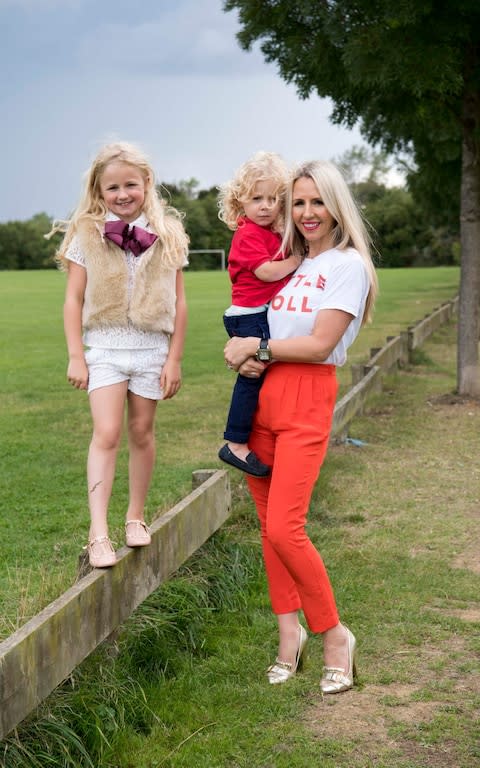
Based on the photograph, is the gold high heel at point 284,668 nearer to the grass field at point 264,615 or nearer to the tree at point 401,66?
the grass field at point 264,615

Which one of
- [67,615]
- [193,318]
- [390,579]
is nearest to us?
[67,615]

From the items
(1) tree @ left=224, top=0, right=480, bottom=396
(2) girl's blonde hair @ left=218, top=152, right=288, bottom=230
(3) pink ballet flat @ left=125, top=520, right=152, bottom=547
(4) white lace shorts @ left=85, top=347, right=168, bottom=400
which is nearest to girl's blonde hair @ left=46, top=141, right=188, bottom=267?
(2) girl's blonde hair @ left=218, top=152, right=288, bottom=230

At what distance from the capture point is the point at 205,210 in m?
87.0

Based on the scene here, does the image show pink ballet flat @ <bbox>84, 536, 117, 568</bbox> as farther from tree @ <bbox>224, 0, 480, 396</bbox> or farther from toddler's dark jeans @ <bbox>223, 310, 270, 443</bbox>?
tree @ <bbox>224, 0, 480, 396</bbox>

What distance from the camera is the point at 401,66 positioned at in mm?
9227

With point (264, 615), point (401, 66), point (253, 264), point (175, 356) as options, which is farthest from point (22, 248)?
point (253, 264)

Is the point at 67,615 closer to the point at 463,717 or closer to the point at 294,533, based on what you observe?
the point at 294,533

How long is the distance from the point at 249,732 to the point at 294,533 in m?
0.70

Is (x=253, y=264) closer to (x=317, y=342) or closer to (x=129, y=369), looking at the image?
(x=317, y=342)

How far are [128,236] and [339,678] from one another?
1843 millimetres

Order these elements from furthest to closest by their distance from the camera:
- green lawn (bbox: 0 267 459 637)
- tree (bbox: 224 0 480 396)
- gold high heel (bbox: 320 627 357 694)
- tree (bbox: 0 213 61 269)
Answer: tree (bbox: 0 213 61 269) < tree (bbox: 224 0 480 396) < green lawn (bbox: 0 267 459 637) < gold high heel (bbox: 320 627 357 694)

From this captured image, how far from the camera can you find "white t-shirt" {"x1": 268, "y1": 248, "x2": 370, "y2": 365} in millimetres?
3719

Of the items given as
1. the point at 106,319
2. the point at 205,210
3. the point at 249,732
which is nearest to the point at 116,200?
the point at 106,319

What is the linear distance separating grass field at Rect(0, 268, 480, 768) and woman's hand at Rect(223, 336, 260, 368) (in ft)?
3.63
